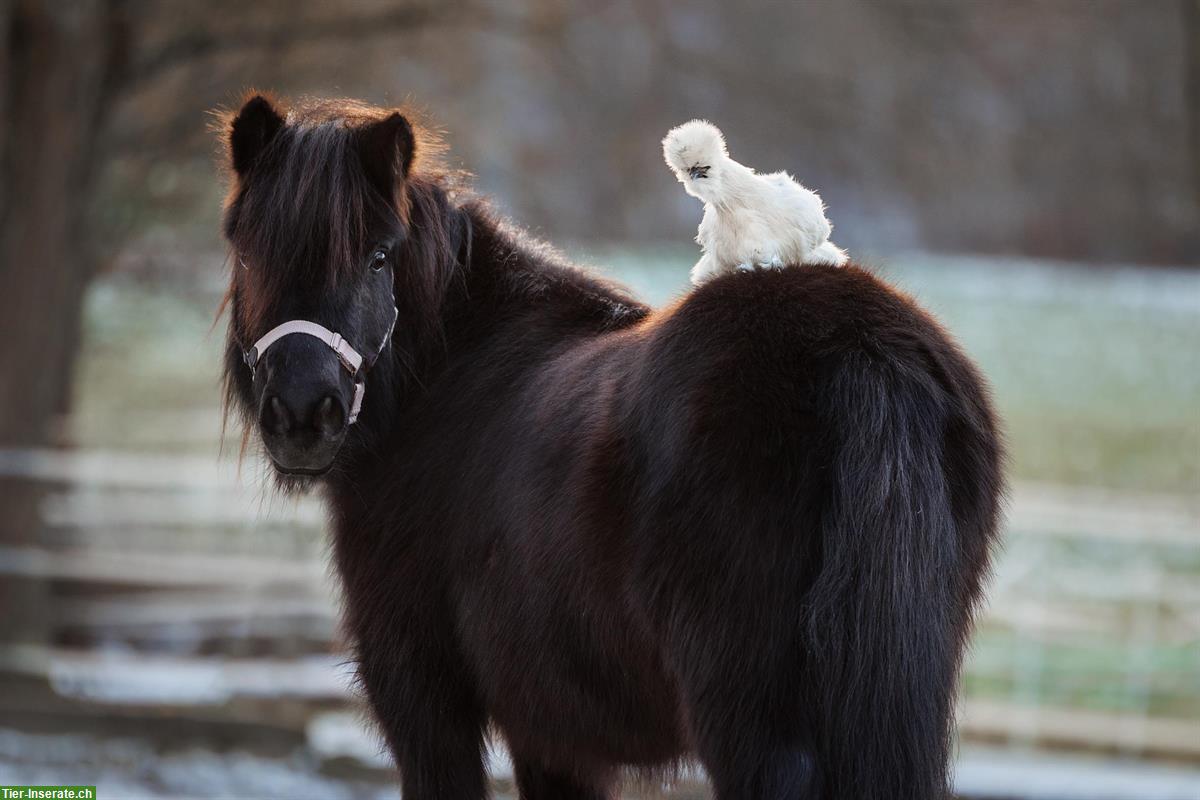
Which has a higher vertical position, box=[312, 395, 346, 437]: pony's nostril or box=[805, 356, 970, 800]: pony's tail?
box=[312, 395, 346, 437]: pony's nostril

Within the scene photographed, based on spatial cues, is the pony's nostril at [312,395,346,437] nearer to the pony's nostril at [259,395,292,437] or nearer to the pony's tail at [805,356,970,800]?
the pony's nostril at [259,395,292,437]

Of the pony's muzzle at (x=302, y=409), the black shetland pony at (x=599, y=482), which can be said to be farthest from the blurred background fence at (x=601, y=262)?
the pony's muzzle at (x=302, y=409)

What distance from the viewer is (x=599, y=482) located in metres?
2.44

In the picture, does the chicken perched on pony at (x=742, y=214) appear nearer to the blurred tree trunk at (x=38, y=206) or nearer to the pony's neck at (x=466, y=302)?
the pony's neck at (x=466, y=302)

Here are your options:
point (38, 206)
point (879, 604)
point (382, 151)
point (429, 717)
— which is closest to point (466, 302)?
point (382, 151)

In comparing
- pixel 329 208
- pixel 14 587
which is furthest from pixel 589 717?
pixel 14 587

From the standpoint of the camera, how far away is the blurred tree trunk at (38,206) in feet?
28.0

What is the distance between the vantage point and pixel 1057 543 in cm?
778

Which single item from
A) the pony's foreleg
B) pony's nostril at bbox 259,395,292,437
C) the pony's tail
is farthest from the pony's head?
the pony's tail

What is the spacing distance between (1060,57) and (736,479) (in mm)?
9716

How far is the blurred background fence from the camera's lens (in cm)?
726

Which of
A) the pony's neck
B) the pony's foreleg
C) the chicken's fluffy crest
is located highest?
the chicken's fluffy crest

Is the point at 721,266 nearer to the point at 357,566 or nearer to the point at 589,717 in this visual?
the point at 589,717

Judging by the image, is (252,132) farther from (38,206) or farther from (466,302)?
(38,206)
